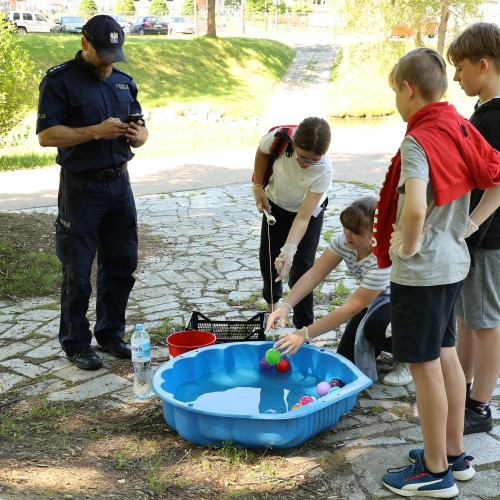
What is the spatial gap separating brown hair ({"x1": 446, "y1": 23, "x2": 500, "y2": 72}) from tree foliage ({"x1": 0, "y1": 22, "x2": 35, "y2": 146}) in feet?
18.0

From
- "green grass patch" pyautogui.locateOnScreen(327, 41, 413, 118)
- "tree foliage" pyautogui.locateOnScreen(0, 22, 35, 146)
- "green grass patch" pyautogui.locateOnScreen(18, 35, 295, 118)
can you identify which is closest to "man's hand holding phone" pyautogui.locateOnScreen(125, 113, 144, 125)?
"tree foliage" pyautogui.locateOnScreen(0, 22, 35, 146)

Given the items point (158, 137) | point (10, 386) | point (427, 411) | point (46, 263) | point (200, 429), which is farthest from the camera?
point (158, 137)

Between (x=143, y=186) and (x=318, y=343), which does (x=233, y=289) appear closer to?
(x=318, y=343)

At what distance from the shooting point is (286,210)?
4.45m

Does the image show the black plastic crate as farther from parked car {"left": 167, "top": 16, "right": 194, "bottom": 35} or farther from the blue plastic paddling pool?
parked car {"left": 167, "top": 16, "right": 194, "bottom": 35}

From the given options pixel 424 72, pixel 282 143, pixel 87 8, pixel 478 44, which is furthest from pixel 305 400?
pixel 87 8

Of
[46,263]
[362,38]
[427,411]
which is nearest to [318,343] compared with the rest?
[427,411]

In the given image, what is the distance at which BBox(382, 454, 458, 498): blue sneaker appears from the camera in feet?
9.79

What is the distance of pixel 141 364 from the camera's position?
4.02 m

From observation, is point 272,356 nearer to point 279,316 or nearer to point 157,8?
point 279,316

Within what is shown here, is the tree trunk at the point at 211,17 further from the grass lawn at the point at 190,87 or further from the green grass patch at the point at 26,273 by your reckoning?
the green grass patch at the point at 26,273

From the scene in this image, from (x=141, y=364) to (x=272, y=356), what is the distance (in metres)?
0.75

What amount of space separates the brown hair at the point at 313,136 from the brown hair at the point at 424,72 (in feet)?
3.89

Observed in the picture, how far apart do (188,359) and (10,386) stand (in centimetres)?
114
